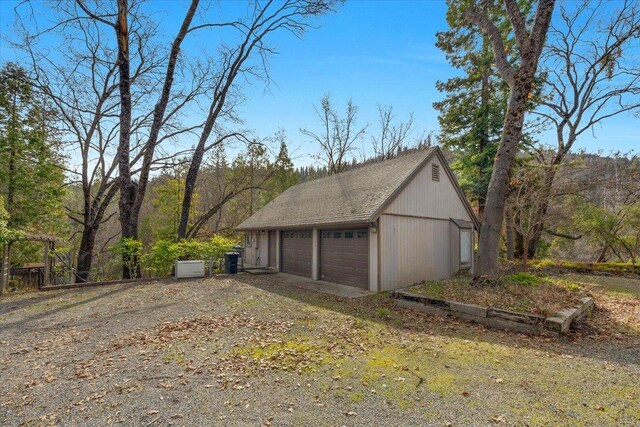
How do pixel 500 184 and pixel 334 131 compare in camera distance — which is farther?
pixel 334 131

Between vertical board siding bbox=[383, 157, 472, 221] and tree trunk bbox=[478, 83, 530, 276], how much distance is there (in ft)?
9.38

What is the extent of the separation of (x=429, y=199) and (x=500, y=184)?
3.54 metres

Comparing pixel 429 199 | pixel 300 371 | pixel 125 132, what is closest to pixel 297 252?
pixel 429 199

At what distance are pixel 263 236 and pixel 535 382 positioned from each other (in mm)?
14685

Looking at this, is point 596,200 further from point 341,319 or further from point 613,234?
point 341,319

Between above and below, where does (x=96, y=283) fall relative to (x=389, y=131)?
below

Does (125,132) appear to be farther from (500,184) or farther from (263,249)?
(500,184)

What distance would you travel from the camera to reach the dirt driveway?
3242 millimetres

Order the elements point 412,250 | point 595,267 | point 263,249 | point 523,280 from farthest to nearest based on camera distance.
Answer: point 263,249, point 595,267, point 412,250, point 523,280

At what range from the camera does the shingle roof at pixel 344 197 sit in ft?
35.8

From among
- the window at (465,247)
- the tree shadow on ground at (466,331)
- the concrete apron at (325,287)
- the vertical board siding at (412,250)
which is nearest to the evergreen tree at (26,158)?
the concrete apron at (325,287)

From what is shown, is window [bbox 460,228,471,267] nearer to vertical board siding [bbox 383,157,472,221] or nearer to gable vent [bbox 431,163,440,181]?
vertical board siding [bbox 383,157,472,221]

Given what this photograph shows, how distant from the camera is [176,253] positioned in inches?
513

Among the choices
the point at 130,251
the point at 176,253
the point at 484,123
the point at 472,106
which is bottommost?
the point at 176,253
